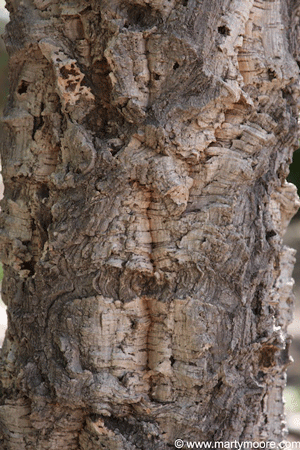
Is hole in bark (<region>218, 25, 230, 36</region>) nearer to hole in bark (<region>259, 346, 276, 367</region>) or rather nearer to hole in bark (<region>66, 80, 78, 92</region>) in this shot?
hole in bark (<region>66, 80, 78, 92</region>)

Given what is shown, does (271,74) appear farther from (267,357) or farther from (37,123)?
(267,357)

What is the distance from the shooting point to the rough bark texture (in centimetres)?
115

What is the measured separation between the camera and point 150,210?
1.19 metres

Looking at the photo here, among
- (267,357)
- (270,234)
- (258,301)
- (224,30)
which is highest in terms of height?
(224,30)

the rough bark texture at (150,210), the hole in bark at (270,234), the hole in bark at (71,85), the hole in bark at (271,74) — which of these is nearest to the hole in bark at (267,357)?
the rough bark texture at (150,210)

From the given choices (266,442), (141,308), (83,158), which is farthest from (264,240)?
(266,442)

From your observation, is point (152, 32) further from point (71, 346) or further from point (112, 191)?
point (71, 346)

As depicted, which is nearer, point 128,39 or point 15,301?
point 128,39

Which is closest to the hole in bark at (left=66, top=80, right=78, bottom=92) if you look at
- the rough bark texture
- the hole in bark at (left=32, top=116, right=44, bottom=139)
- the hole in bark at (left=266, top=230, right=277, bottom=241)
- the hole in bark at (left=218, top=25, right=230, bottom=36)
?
the rough bark texture

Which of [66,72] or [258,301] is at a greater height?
[66,72]

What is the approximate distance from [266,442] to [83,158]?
34.1 inches

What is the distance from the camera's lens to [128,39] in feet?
3.72

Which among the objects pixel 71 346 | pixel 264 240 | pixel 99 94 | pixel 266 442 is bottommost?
pixel 266 442

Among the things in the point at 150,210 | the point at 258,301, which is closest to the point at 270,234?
the point at 258,301
